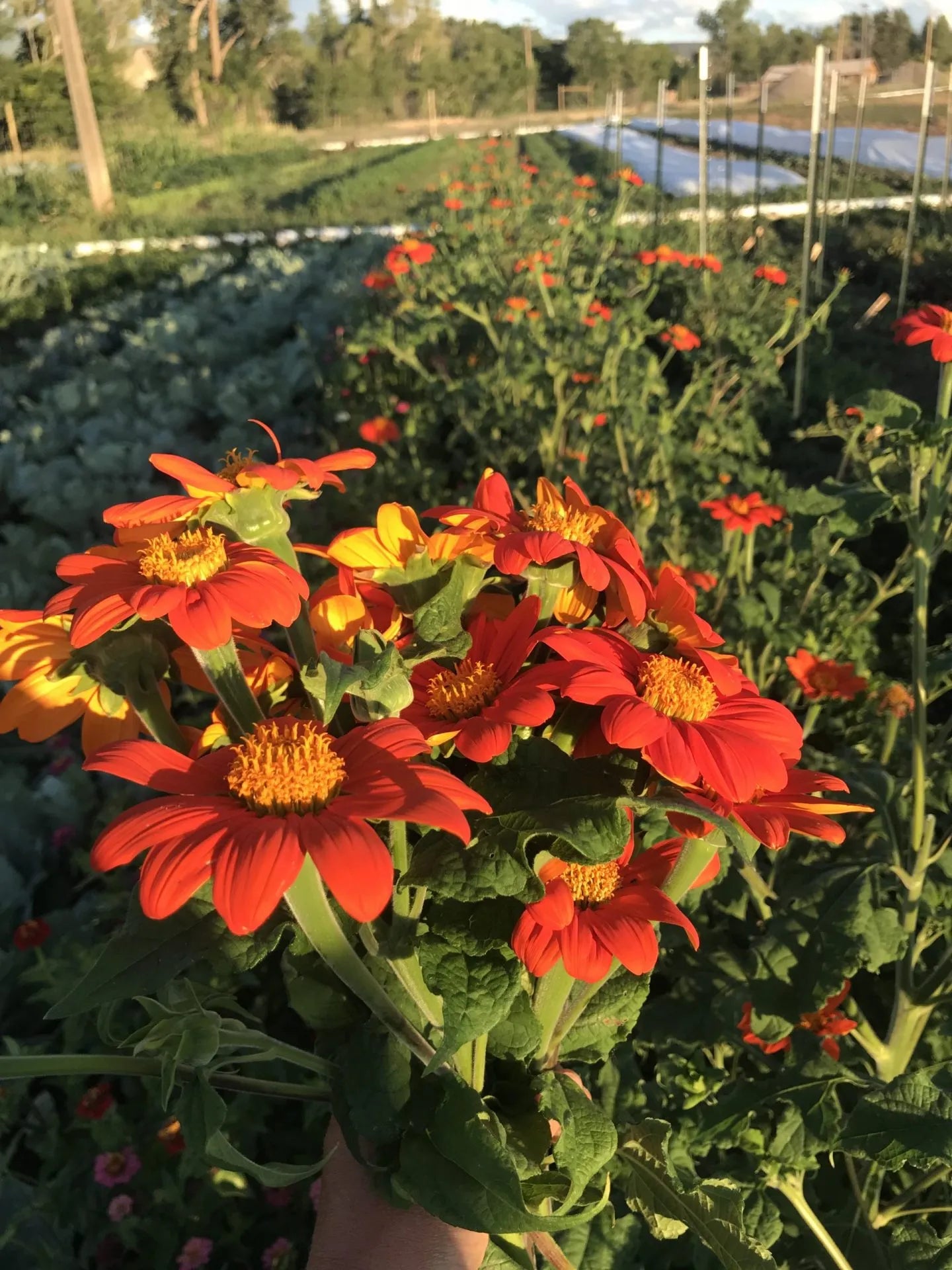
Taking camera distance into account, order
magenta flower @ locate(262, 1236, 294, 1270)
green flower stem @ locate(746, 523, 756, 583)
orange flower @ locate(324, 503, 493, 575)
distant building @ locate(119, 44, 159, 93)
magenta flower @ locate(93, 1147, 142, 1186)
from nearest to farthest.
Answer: orange flower @ locate(324, 503, 493, 575) < magenta flower @ locate(262, 1236, 294, 1270) < magenta flower @ locate(93, 1147, 142, 1186) < green flower stem @ locate(746, 523, 756, 583) < distant building @ locate(119, 44, 159, 93)

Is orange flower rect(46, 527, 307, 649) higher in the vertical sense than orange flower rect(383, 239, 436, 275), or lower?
lower

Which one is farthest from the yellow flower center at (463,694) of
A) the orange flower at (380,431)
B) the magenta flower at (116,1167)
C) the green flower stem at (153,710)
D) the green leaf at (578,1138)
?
the orange flower at (380,431)

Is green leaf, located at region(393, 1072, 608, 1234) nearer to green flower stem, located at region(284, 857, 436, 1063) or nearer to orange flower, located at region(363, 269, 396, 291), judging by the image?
green flower stem, located at region(284, 857, 436, 1063)

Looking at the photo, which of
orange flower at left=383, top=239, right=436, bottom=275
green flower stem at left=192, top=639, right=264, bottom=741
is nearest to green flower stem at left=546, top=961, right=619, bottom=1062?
green flower stem at left=192, top=639, right=264, bottom=741

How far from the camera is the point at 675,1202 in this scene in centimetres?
77

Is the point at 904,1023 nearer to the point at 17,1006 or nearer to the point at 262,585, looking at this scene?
the point at 262,585

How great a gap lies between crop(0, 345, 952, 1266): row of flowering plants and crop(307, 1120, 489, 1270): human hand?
0.23 ft

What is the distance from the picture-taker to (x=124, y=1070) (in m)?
0.63

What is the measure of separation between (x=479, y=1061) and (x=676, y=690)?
1.12ft

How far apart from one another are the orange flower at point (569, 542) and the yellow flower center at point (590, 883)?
20cm

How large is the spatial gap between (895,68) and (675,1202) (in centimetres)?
3545

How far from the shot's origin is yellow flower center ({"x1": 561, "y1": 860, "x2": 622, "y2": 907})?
0.68 meters

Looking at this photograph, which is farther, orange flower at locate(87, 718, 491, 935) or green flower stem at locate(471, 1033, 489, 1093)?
green flower stem at locate(471, 1033, 489, 1093)

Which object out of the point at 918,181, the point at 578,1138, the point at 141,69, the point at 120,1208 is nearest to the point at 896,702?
the point at 578,1138
